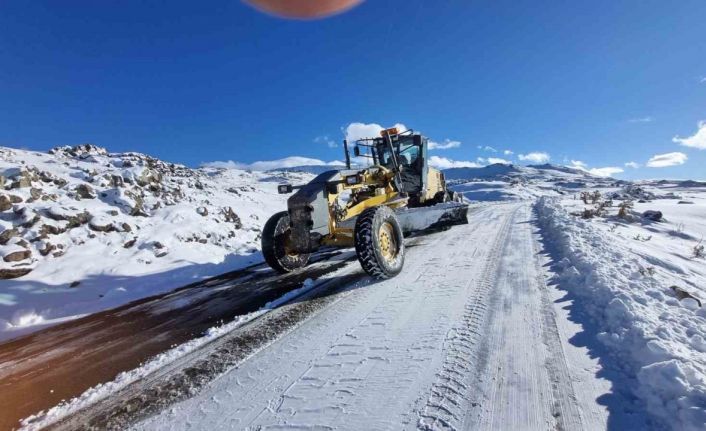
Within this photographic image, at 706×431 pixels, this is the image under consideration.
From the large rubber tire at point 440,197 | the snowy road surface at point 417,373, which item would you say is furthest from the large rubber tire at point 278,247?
the large rubber tire at point 440,197

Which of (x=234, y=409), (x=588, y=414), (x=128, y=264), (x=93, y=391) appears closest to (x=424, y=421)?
(x=588, y=414)

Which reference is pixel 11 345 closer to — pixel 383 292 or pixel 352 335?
pixel 352 335

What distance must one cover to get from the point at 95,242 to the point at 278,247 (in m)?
4.74

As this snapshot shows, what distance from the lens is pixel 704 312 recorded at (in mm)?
3299

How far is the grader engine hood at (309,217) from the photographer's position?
19.4 ft

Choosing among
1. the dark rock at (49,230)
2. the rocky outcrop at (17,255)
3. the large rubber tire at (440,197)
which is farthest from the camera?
the large rubber tire at (440,197)

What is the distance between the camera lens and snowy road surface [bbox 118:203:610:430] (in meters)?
2.21

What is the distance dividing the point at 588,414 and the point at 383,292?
112 inches

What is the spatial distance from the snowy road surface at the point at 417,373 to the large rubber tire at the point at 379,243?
888mm

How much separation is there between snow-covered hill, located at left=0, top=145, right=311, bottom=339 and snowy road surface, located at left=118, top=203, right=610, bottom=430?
4140mm

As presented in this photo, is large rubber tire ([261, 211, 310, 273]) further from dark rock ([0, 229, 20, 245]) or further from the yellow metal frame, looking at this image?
dark rock ([0, 229, 20, 245])

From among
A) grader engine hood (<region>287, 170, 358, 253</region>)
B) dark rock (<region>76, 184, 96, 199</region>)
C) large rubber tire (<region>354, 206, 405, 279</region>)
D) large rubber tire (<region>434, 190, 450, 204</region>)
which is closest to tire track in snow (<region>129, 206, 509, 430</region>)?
large rubber tire (<region>354, 206, 405, 279</region>)

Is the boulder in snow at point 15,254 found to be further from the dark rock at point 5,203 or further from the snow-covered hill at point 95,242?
the dark rock at point 5,203

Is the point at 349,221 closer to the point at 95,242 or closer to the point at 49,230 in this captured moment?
the point at 95,242
